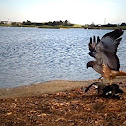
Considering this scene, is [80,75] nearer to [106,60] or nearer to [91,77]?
[91,77]

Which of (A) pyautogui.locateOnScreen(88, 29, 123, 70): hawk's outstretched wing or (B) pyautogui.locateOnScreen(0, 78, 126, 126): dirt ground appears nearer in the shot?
(B) pyautogui.locateOnScreen(0, 78, 126, 126): dirt ground

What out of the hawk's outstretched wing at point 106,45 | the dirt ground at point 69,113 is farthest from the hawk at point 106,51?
the dirt ground at point 69,113

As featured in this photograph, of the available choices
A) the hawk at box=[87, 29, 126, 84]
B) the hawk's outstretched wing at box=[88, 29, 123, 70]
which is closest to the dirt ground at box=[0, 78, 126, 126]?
the hawk at box=[87, 29, 126, 84]

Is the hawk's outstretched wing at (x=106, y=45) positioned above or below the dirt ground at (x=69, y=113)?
above

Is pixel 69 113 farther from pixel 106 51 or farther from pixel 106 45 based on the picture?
pixel 106 45

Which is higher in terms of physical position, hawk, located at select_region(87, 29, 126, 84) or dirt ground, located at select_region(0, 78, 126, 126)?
hawk, located at select_region(87, 29, 126, 84)

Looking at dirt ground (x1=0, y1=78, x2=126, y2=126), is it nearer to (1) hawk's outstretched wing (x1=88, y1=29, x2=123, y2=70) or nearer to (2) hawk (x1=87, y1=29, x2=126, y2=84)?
(2) hawk (x1=87, y1=29, x2=126, y2=84)

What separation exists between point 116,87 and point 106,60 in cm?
93

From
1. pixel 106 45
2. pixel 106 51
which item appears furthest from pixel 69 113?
pixel 106 45

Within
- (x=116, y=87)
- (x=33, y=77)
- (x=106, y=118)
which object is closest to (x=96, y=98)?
(x=116, y=87)

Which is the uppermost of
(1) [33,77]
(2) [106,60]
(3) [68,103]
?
(2) [106,60]

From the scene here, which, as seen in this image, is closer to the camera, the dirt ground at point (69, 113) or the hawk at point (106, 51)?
the dirt ground at point (69, 113)

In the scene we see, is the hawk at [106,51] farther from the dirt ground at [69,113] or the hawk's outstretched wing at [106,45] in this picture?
the dirt ground at [69,113]

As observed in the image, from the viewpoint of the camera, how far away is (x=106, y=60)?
21.1ft
